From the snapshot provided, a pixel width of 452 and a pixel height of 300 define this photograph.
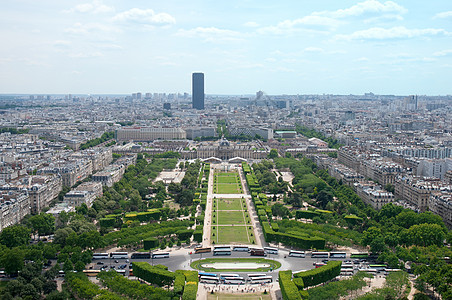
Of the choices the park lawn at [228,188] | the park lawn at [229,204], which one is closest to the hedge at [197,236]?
the park lawn at [229,204]

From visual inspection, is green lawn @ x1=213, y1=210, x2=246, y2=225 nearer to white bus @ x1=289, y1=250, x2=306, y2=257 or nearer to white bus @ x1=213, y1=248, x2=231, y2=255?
white bus @ x1=213, y1=248, x2=231, y2=255

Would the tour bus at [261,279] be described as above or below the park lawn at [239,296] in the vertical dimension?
above

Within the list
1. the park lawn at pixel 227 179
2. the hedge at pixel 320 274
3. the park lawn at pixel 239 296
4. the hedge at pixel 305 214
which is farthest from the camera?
the park lawn at pixel 227 179

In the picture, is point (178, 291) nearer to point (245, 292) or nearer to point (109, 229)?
point (245, 292)

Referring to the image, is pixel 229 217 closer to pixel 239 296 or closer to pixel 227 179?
pixel 239 296

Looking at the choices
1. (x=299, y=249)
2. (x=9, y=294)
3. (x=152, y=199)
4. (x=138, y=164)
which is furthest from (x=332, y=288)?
(x=138, y=164)

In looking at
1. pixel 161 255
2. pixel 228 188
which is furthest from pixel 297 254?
pixel 228 188

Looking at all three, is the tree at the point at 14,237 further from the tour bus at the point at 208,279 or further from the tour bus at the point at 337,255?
the tour bus at the point at 337,255
